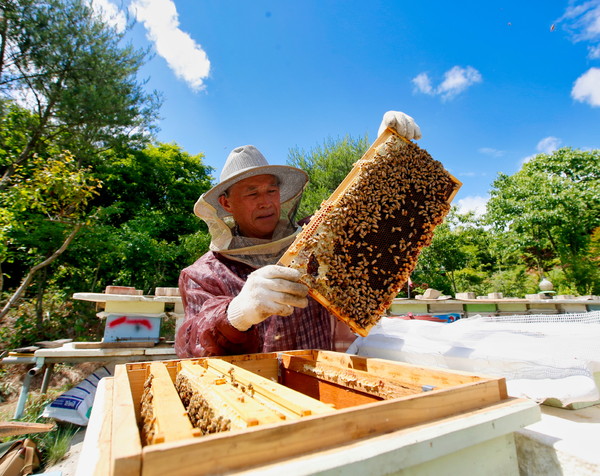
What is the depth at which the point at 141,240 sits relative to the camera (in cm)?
1309

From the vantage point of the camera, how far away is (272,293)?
184 centimetres

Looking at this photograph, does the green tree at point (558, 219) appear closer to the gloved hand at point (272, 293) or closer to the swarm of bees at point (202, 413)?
the gloved hand at point (272, 293)

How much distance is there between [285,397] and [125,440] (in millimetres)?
424

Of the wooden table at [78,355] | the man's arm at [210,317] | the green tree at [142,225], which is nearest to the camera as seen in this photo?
the man's arm at [210,317]

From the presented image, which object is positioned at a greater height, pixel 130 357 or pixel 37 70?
pixel 37 70

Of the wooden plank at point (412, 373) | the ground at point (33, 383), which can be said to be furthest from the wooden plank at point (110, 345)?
the wooden plank at point (412, 373)

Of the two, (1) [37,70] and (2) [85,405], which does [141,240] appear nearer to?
(1) [37,70]

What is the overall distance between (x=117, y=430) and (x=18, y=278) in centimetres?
1572

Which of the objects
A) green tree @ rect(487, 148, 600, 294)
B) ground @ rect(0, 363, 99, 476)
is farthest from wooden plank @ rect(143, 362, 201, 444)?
green tree @ rect(487, 148, 600, 294)

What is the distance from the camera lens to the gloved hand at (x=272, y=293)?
1827mm

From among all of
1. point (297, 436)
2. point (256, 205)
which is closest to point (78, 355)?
point (256, 205)

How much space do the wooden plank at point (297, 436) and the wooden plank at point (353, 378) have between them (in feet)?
1.21

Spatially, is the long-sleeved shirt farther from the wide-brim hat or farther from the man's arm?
the wide-brim hat

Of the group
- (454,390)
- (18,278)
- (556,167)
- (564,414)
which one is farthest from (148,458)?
(556,167)
